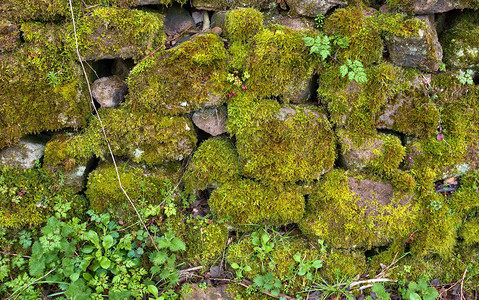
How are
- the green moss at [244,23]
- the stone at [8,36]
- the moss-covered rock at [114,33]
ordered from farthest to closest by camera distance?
the green moss at [244,23] → the moss-covered rock at [114,33] → the stone at [8,36]

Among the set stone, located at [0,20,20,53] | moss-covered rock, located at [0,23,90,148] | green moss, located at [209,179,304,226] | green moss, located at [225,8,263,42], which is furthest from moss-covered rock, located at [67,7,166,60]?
green moss, located at [209,179,304,226]

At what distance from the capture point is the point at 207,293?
291cm

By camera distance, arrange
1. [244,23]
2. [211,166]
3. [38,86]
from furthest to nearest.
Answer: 1. [211,166]
2. [244,23]
3. [38,86]

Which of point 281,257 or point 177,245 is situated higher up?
point 177,245

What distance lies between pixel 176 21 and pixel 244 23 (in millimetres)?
716

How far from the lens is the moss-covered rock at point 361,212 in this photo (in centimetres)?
303

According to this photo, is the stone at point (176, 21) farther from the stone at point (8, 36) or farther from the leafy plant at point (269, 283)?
the leafy plant at point (269, 283)

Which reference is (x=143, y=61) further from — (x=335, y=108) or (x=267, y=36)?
(x=335, y=108)

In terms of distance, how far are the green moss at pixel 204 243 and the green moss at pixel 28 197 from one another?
1.10m

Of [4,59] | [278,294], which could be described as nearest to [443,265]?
[278,294]

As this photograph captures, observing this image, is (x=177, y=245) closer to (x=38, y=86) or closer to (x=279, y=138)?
(x=279, y=138)

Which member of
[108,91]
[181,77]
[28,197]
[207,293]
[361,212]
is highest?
[181,77]

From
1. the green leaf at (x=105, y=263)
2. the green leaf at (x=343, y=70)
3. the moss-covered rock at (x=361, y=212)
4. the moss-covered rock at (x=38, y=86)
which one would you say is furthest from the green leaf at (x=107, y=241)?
the green leaf at (x=343, y=70)

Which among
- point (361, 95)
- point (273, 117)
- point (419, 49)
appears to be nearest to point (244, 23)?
point (273, 117)
